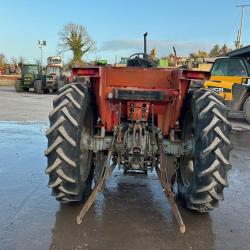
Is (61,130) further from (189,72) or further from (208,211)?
(208,211)

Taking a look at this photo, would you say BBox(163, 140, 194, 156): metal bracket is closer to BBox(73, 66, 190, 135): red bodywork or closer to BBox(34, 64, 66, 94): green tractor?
BBox(73, 66, 190, 135): red bodywork

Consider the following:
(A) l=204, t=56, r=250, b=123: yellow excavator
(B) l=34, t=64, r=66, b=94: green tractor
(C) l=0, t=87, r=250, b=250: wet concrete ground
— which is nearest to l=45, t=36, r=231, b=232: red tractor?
(C) l=0, t=87, r=250, b=250: wet concrete ground

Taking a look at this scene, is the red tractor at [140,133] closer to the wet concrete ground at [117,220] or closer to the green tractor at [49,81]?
the wet concrete ground at [117,220]

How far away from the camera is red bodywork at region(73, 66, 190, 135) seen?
505 cm

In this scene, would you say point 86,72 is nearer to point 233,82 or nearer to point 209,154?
point 209,154

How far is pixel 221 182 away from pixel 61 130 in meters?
1.84

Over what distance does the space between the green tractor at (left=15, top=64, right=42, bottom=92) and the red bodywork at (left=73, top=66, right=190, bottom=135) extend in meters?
26.9

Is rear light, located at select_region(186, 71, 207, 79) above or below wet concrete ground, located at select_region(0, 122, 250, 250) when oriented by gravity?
above

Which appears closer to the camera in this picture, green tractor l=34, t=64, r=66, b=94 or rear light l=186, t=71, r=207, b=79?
rear light l=186, t=71, r=207, b=79

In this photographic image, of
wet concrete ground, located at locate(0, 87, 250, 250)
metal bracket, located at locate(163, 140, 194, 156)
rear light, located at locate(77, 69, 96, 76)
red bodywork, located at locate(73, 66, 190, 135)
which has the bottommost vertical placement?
wet concrete ground, located at locate(0, 87, 250, 250)

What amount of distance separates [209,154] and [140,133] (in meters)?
1.01

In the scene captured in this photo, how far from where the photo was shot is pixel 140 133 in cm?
512

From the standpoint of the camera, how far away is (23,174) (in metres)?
6.64

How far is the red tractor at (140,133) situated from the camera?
177 inches
